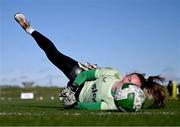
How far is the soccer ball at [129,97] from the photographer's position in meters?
10.9

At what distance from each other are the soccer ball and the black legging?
128 inches

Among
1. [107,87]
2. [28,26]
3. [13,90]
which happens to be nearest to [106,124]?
[107,87]

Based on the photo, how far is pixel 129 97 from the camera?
10938mm

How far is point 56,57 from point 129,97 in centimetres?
405

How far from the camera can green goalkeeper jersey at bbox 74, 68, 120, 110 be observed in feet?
38.3

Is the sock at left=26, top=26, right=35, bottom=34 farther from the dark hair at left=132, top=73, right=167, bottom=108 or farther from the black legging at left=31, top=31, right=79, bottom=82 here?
the dark hair at left=132, top=73, right=167, bottom=108

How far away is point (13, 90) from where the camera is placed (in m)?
92.9

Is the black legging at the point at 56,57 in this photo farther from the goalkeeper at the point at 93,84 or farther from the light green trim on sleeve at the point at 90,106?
the light green trim on sleeve at the point at 90,106

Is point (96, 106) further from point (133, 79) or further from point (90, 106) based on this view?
point (133, 79)

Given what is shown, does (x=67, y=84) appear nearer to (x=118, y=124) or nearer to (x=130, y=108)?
(x=130, y=108)

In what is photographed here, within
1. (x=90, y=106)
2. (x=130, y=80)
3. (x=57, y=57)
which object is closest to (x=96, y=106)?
(x=90, y=106)

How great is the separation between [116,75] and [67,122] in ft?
14.3

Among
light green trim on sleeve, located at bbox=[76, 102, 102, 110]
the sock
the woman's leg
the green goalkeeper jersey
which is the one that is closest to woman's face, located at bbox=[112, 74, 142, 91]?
the green goalkeeper jersey

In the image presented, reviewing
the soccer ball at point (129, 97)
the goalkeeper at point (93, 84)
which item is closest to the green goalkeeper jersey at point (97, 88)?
the goalkeeper at point (93, 84)
